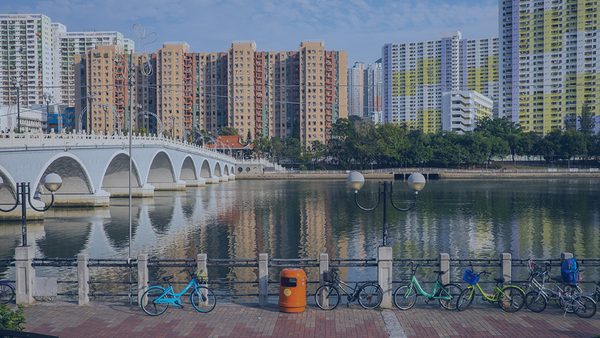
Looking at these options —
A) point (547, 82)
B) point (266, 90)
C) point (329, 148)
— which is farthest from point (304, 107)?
point (547, 82)

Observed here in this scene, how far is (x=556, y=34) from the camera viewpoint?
6565 inches

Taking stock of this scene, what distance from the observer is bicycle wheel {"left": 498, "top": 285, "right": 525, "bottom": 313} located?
13.3 metres

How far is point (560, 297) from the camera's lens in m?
13.2

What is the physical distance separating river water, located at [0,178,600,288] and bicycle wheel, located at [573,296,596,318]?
56.0 feet

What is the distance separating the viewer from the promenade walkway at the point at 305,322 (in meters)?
11.6

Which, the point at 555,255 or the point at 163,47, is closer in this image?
the point at 555,255

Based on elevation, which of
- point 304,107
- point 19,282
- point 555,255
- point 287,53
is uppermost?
point 287,53

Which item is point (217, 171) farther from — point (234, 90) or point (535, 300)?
point (535, 300)

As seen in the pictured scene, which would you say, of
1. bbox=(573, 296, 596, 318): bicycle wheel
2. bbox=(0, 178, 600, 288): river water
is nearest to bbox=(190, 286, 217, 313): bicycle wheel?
bbox=(573, 296, 596, 318): bicycle wheel

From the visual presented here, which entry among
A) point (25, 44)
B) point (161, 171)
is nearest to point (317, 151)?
point (161, 171)

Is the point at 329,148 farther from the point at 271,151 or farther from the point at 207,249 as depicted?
the point at 207,249

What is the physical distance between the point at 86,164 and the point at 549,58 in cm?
15959

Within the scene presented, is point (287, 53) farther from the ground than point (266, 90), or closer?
farther from the ground

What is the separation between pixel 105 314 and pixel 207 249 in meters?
18.9
